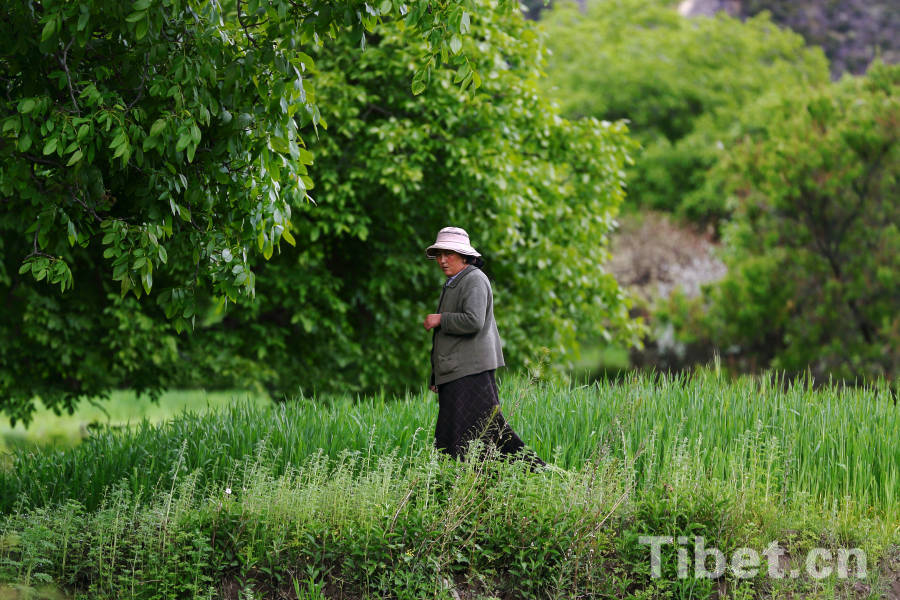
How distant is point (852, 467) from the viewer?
614cm

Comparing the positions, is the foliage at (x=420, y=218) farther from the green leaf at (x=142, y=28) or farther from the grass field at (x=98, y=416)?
the green leaf at (x=142, y=28)

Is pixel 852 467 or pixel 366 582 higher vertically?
pixel 852 467

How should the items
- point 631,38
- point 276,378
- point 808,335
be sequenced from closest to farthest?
point 276,378 < point 808,335 < point 631,38

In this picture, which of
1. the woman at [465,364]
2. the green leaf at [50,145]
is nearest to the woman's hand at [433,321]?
the woman at [465,364]

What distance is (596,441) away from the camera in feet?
19.9

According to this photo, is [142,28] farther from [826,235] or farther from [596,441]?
[826,235]

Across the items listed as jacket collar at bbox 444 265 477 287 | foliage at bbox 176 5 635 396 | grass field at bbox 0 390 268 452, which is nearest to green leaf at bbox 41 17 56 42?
jacket collar at bbox 444 265 477 287

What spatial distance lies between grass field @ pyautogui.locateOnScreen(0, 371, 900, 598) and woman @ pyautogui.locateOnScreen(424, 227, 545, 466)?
0.80 ft

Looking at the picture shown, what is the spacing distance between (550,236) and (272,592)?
279 inches

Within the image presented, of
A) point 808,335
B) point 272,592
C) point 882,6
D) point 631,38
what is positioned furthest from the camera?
point 882,6

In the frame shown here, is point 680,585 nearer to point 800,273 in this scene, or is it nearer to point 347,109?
point 347,109

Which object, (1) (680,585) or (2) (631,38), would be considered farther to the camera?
(2) (631,38)

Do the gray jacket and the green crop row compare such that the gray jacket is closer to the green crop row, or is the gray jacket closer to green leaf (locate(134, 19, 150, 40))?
the green crop row

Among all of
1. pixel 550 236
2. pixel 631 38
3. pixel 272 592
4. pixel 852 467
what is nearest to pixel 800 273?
pixel 550 236
